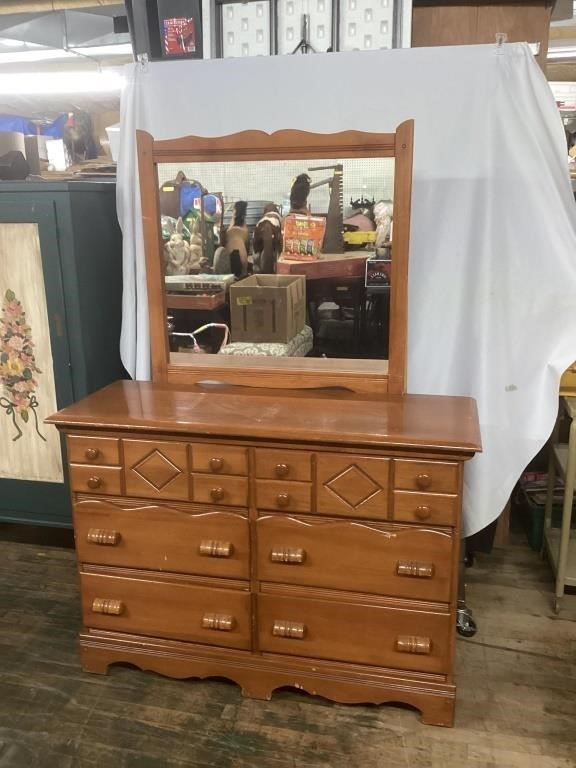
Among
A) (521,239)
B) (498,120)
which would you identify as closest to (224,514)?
(521,239)

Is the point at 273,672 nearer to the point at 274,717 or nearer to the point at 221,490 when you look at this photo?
the point at 274,717

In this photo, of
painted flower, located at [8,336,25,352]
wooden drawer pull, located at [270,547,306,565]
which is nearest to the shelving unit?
wooden drawer pull, located at [270,547,306,565]

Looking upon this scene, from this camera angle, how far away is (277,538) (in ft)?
5.69

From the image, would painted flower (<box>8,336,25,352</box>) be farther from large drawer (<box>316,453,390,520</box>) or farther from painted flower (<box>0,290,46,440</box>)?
large drawer (<box>316,453,390,520</box>)

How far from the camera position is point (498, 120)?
77.7 inches

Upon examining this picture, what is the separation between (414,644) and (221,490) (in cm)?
64

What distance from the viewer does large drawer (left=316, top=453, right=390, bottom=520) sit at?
1627 mm

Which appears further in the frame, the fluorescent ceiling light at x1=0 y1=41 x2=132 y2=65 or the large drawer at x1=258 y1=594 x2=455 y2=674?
the fluorescent ceiling light at x1=0 y1=41 x2=132 y2=65

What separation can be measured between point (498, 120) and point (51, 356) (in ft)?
5.39

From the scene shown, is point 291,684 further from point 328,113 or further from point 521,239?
point 328,113

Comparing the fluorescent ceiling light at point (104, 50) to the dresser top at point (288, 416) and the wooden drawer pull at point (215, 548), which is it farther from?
the wooden drawer pull at point (215, 548)

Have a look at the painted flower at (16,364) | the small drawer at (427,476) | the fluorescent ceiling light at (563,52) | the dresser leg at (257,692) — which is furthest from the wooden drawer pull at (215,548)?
the fluorescent ceiling light at (563,52)

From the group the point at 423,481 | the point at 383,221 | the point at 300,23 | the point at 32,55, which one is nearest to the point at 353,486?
the point at 423,481

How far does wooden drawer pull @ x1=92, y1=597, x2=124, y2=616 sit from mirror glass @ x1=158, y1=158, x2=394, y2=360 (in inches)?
30.9
